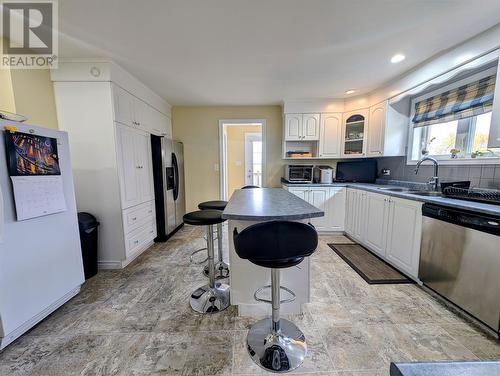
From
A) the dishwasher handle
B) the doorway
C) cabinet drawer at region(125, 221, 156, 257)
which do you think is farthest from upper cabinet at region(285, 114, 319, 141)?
cabinet drawer at region(125, 221, 156, 257)

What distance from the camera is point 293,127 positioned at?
12.5 ft

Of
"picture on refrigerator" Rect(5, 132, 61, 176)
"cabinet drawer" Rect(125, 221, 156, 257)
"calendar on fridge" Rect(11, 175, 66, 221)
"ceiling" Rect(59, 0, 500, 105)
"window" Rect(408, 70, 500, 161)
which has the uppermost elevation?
"ceiling" Rect(59, 0, 500, 105)

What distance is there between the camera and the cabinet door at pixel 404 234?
6.88 ft

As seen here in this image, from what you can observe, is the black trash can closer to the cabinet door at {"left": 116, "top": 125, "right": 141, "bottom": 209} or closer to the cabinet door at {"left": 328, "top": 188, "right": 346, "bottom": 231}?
the cabinet door at {"left": 116, "top": 125, "right": 141, "bottom": 209}

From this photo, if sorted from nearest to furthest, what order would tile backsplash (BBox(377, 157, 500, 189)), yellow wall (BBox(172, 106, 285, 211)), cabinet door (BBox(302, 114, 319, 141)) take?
tile backsplash (BBox(377, 157, 500, 189)) → cabinet door (BBox(302, 114, 319, 141)) → yellow wall (BBox(172, 106, 285, 211))

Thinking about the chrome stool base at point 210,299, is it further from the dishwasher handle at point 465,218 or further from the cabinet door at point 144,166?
the dishwasher handle at point 465,218

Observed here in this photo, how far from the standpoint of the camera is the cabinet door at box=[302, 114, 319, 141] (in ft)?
12.3

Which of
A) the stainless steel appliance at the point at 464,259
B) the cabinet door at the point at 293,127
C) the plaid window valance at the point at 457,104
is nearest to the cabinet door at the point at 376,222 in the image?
the stainless steel appliance at the point at 464,259

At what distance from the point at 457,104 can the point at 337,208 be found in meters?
1.94

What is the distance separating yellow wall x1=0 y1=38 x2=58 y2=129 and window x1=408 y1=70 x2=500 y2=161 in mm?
4313

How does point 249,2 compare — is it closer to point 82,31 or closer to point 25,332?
point 82,31

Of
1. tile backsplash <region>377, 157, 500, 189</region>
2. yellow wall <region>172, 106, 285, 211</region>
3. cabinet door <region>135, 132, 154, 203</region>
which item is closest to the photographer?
tile backsplash <region>377, 157, 500, 189</region>

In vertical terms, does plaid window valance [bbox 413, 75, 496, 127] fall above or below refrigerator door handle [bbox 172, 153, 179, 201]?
above

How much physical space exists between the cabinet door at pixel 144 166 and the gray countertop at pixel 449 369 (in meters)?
3.05
